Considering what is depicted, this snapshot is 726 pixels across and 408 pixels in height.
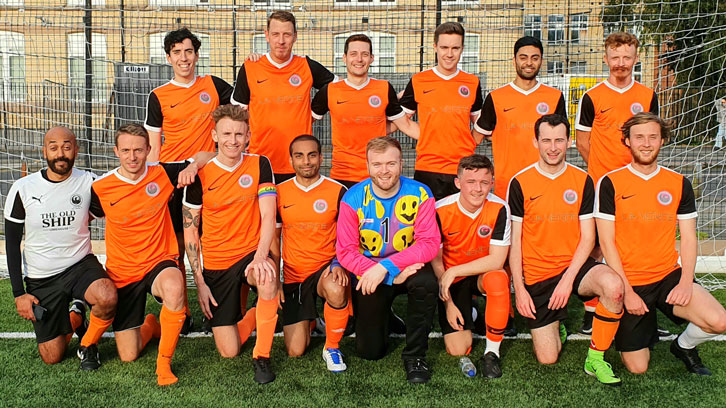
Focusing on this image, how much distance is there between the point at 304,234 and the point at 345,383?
0.91 metres

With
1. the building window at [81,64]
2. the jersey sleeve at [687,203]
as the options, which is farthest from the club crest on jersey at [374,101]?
the building window at [81,64]

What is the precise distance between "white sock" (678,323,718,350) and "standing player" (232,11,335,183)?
8.33ft

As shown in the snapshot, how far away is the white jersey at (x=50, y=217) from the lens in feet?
10.9

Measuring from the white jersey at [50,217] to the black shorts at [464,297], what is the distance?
6.95ft

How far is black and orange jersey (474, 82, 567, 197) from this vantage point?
380 cm

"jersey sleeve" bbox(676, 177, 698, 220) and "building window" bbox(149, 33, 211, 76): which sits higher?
"building window" bbox(149, 33, 211, 76)

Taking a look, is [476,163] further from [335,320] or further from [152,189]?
[152,189]

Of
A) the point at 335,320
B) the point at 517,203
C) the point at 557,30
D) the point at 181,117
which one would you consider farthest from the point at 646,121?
the point at 557,30

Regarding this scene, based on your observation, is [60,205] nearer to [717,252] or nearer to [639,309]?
[639,309]

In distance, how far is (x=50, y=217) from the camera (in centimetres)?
333

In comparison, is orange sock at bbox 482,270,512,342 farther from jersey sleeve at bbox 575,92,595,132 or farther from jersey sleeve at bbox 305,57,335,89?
jersey sleeve at bbox 305,57,335,89

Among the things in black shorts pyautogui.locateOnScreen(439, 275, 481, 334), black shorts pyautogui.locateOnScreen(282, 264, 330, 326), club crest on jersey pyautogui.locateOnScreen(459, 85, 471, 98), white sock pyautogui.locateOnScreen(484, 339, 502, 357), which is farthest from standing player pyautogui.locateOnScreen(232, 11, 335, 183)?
white sock pyautogui.locateOnScreen(484, 339, 502, 357)

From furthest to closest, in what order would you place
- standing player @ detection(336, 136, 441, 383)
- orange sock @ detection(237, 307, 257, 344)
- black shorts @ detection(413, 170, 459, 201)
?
1. black shorts @ detection(413, 170, 459, 201)
2. orange sock @ detection(237, 307, 257, 344)
3. standing player @ detection(336, 136, 441, 383)

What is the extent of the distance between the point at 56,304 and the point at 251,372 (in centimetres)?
118
